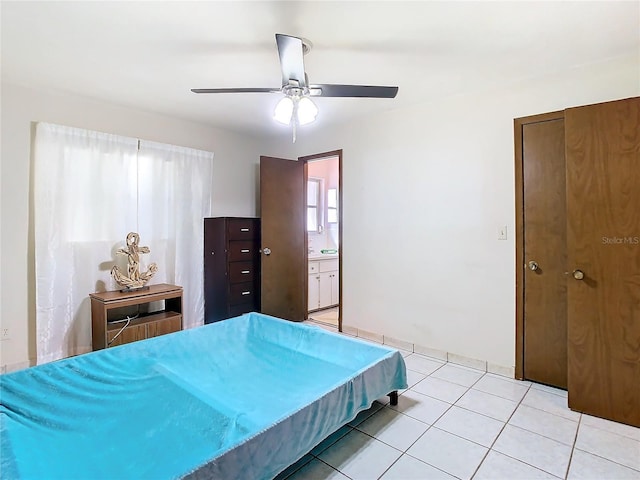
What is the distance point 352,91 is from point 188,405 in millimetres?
1984

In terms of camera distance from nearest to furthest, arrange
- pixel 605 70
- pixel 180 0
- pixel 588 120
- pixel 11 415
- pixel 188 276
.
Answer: pixel 11 415
pixel 180 0
pixel 588 120
pixel 605 70
pixel 188 276

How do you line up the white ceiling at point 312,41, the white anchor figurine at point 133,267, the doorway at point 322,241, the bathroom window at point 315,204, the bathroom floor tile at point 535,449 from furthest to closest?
the bathroom window at point 315,204, the doorway at point 322,241, the white anchor figurine at point 133,267, the white ceiling at point 312,41, the bathroom floor tile at point 535,449

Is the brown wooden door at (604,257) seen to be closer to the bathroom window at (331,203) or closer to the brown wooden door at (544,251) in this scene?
the brown wooden door at (544,251)

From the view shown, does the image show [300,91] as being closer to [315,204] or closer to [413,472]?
[413,472]

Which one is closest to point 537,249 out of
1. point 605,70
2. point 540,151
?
point 540,151

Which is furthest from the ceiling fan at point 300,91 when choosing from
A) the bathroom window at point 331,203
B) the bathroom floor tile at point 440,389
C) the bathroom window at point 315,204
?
the bathroom window at point 331,203

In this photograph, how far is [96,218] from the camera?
3.19 meters

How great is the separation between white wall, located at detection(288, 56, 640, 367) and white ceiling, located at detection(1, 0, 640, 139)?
0.66 feet

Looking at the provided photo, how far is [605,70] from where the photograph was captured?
2352mm

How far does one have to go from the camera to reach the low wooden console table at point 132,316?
2.95 meters

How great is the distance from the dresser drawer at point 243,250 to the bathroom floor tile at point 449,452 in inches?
106

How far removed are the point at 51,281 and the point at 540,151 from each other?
423 centimetres

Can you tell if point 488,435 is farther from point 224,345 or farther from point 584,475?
point 224,345

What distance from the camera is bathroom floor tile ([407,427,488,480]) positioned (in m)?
1.69
